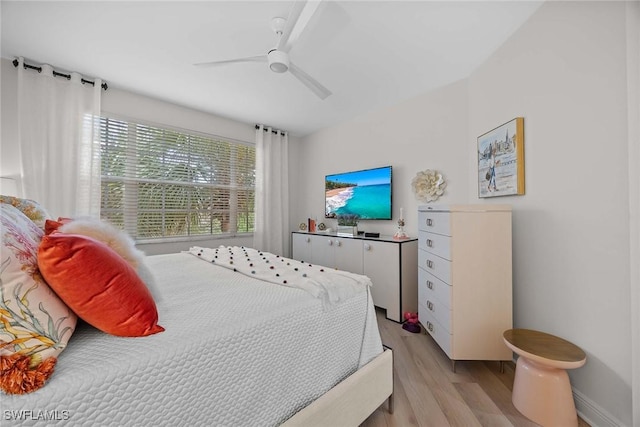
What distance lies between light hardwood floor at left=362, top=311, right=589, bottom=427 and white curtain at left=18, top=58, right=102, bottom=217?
10.5ft

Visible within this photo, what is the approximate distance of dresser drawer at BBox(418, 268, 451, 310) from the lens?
1.80 m

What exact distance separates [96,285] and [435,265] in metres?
2.00

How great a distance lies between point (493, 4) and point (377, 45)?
2.51 feet

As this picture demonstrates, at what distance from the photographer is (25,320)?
612mm

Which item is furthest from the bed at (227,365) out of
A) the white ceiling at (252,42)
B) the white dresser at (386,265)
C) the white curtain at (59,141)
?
the white curtain at (59,141)

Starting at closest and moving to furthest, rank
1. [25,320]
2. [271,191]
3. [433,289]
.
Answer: [25,320] → [433,289] → [271,191]

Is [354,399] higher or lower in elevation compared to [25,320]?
lower

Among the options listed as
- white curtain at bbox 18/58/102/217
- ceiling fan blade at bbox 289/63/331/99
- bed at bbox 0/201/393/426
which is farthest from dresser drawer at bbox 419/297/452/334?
white curtain at bbox 18/58/102/217

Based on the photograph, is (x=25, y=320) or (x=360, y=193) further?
(x=360, y=193)

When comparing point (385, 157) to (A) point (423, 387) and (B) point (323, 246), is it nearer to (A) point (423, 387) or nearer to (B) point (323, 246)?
(B) point (323, 246)

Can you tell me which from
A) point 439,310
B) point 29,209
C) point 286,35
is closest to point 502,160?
point 439,310

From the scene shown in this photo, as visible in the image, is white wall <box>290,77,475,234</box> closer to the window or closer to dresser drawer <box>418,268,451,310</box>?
dresser drawer <box>418,268,451,310</box>

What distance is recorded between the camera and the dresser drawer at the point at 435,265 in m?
1.78

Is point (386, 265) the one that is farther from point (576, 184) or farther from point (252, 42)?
point (252, 42)
